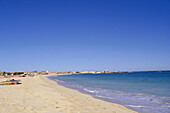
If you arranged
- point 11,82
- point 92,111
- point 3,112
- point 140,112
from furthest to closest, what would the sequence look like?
point 11,82 → point 140,112 → point 92,111 → point 3,112

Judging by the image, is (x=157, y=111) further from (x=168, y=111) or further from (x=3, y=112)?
(x=3, y=112)

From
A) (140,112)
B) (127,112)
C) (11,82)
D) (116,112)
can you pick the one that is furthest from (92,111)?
(11,82)

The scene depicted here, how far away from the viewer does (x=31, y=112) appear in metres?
6.38

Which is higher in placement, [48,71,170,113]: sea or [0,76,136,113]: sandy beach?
[0,76,136,113]: sandy beach

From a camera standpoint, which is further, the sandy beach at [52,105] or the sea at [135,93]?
the sea at [135,93]

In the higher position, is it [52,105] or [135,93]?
[52,105]

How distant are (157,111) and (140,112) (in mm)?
1069

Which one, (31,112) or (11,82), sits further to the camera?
(11,82)

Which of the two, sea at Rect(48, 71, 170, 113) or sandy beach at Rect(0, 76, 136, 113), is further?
sea at Rect(48, 71, 170, 113)

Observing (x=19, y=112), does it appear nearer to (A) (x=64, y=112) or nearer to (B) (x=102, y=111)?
(A) (x=64, y=112)

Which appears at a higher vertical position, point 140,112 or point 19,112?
point 19,112

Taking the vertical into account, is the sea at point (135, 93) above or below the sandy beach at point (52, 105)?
below


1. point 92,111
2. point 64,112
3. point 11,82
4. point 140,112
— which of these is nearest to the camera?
point 64,112

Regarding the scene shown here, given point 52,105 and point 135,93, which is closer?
point 52,105
